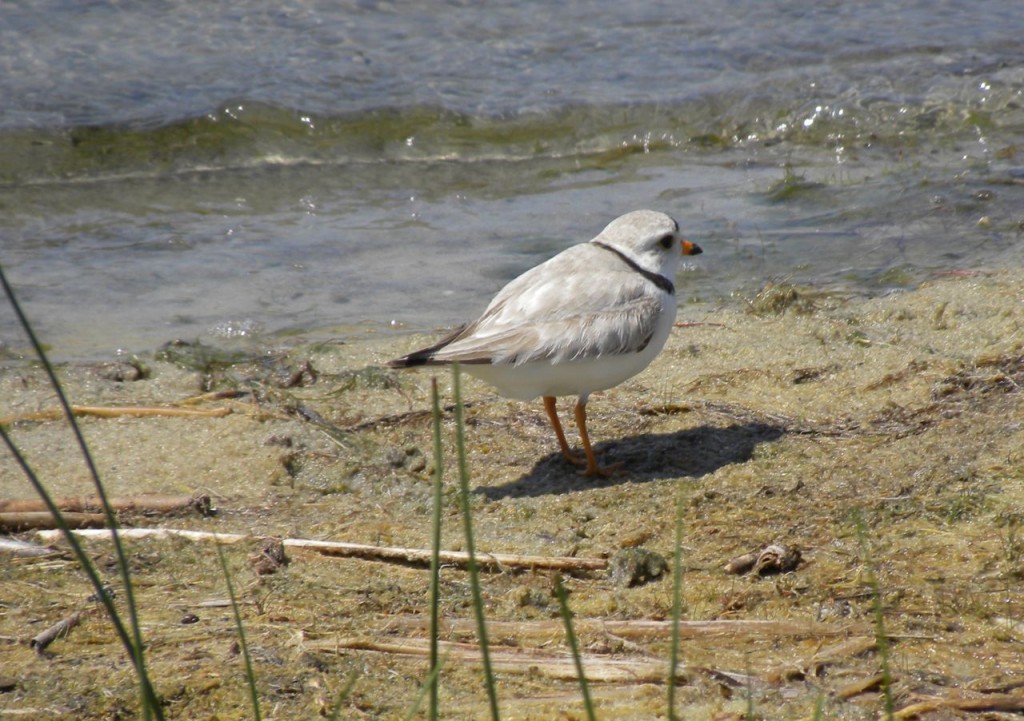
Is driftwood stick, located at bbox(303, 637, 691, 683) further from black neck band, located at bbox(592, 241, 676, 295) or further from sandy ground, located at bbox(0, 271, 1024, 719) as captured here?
black neck band, located at bbox(592, 241, 676, 295)

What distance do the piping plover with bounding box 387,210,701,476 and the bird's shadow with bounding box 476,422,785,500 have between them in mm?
85

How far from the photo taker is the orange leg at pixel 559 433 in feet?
15.6

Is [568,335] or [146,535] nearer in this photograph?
[146,535]

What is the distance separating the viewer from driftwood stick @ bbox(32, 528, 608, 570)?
12.0 feet

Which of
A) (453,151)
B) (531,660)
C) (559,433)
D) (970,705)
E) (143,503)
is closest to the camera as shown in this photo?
(970,705)

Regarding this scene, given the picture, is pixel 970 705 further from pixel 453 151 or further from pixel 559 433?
pixel 453 151

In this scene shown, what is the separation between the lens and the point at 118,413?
5070mm

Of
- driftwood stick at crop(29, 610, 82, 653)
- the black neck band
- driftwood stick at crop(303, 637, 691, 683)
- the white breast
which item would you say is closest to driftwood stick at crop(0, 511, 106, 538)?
driftwood stick at crop(29, 610, 82, 653)

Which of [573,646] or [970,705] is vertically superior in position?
[573,646]

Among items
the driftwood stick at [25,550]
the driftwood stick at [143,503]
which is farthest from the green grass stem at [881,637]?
the driftwood stick at [25,550]

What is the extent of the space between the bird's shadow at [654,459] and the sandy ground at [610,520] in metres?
0.01

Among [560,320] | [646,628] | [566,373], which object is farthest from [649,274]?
[646,628]

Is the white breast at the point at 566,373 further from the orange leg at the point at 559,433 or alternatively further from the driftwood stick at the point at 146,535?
the driftwood stick at the point at 146,535

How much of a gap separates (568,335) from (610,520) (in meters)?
0.87
